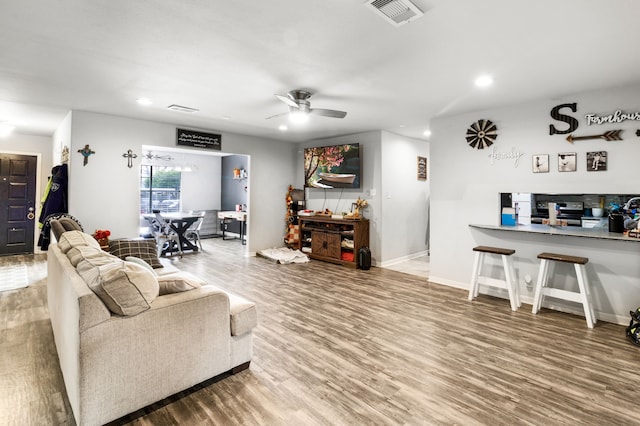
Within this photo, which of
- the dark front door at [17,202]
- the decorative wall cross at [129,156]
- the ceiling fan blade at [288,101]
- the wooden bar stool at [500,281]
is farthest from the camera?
the dark front door at [17,202]

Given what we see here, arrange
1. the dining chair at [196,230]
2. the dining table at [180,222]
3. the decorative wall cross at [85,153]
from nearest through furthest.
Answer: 1. the decorative wall cross at [85,153]
2. the dining table at [180,222]
3. the dining chair at [196,230]

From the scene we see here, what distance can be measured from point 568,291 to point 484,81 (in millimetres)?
2501

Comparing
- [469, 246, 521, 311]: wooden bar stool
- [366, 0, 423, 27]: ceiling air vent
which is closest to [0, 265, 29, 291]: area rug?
[366, 0, 423, 27]: ceiling air vent

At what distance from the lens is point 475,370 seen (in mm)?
2480

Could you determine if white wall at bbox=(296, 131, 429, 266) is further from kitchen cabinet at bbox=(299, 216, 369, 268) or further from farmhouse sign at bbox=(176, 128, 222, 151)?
farmhouse sign at bbox=(176, 128, 222, 151)

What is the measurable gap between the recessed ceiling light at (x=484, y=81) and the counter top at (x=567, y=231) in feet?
5.57

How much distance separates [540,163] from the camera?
396 centimetres

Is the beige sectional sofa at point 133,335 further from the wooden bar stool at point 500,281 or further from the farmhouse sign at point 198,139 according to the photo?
the farmhouse sign at point 198,139

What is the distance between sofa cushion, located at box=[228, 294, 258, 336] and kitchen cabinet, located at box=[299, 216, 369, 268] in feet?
11.7

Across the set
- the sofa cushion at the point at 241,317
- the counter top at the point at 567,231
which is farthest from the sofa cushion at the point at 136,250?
the counter top at the point at 567,231

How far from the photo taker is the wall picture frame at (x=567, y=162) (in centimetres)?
373

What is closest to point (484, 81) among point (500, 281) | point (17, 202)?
point (500, 281)

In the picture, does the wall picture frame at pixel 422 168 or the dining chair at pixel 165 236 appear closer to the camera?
the dining chair at pixel 165 236

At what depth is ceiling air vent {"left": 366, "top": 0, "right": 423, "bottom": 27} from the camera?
1972 millimetres
